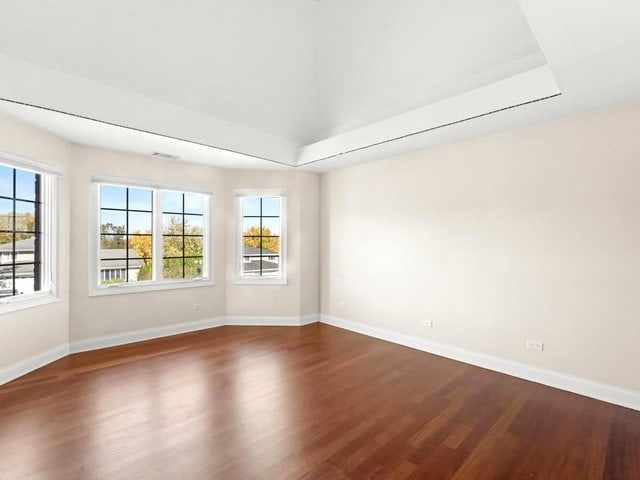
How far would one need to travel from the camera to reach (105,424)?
246cm

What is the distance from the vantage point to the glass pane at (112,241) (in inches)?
172

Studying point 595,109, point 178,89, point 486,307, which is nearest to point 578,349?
point 486,307

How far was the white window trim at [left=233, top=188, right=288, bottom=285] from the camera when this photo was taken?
17.8 feet

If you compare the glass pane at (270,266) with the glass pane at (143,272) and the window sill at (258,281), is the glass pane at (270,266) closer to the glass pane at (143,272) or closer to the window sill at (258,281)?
the window sill at (258,281)

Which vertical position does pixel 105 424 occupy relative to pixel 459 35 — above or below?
below

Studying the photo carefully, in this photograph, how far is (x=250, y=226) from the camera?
5.54m

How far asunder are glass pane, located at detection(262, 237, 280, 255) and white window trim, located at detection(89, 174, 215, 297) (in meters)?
0.89

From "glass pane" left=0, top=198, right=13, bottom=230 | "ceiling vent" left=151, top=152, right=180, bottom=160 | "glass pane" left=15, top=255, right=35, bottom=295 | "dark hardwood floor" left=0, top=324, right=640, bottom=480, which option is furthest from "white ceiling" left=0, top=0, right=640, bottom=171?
"dark hardwood floor" left=0, top=324, right=640, bottom=480

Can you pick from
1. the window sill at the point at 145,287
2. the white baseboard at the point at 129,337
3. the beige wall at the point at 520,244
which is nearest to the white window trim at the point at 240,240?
the window sill at the point at 145,287

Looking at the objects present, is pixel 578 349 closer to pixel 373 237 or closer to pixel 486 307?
pixel 486 307

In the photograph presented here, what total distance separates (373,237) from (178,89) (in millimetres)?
3256

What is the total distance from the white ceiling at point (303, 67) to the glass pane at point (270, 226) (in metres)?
1.39

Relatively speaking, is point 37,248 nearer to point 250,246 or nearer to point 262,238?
point 250,246

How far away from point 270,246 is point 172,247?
1.59 meters
